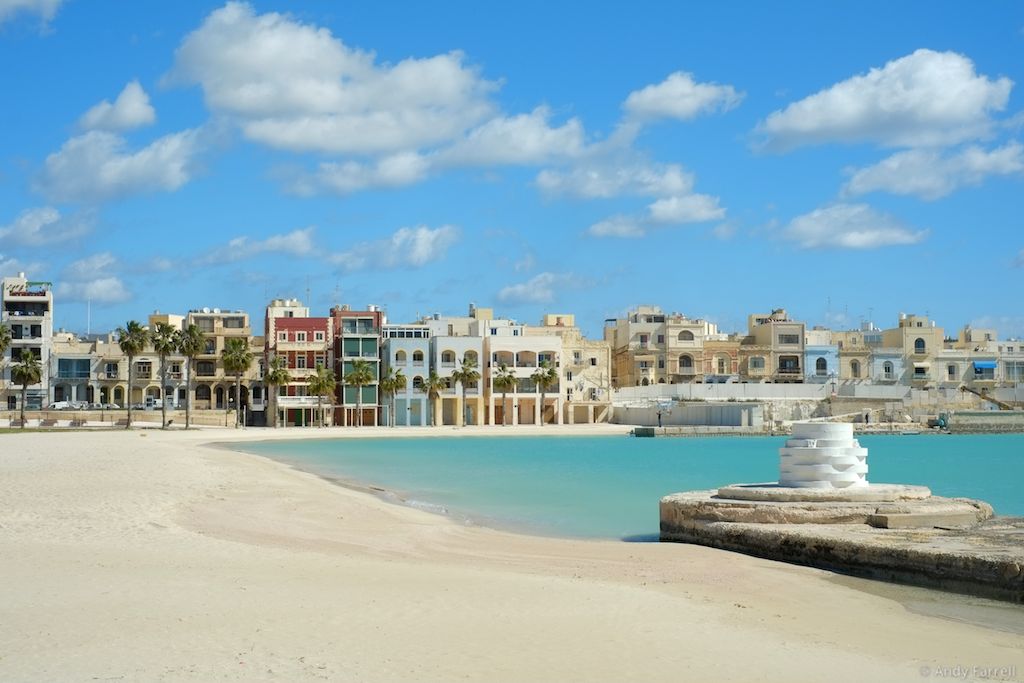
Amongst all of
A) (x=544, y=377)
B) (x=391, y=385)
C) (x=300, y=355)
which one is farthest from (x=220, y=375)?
Result: (x=544, y=377)

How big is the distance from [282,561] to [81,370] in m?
89.5

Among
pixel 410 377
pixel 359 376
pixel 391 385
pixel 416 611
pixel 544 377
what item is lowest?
pixel 416 611

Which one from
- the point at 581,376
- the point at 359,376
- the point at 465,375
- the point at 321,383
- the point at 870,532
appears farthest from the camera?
the point at 581,376

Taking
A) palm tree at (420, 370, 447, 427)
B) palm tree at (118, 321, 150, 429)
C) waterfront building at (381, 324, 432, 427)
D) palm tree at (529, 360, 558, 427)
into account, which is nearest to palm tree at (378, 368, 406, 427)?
waterfront building at (381, 324, 432, 427)

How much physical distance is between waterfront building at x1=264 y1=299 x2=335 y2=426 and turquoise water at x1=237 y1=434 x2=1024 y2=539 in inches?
733

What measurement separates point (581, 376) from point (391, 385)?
19.2 meters

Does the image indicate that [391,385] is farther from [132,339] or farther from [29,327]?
[29,327]

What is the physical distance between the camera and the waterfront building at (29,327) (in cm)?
9288

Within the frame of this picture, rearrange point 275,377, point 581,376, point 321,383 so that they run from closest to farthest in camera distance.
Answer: point 321,383 → point 275,377 → point 581,376

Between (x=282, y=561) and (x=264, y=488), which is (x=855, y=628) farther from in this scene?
(x=264, y=488)

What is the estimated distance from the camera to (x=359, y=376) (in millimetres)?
88188

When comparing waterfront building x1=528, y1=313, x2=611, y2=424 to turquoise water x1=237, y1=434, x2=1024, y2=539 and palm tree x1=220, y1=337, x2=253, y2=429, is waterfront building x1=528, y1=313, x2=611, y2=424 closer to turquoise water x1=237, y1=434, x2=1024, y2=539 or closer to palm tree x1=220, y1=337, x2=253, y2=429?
turquoise water x1=237, y1=434, x2=1024, y2=539

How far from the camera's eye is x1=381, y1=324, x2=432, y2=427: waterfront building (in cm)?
9169

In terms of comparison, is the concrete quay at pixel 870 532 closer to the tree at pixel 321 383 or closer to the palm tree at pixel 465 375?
the tree at pixel 321 383
